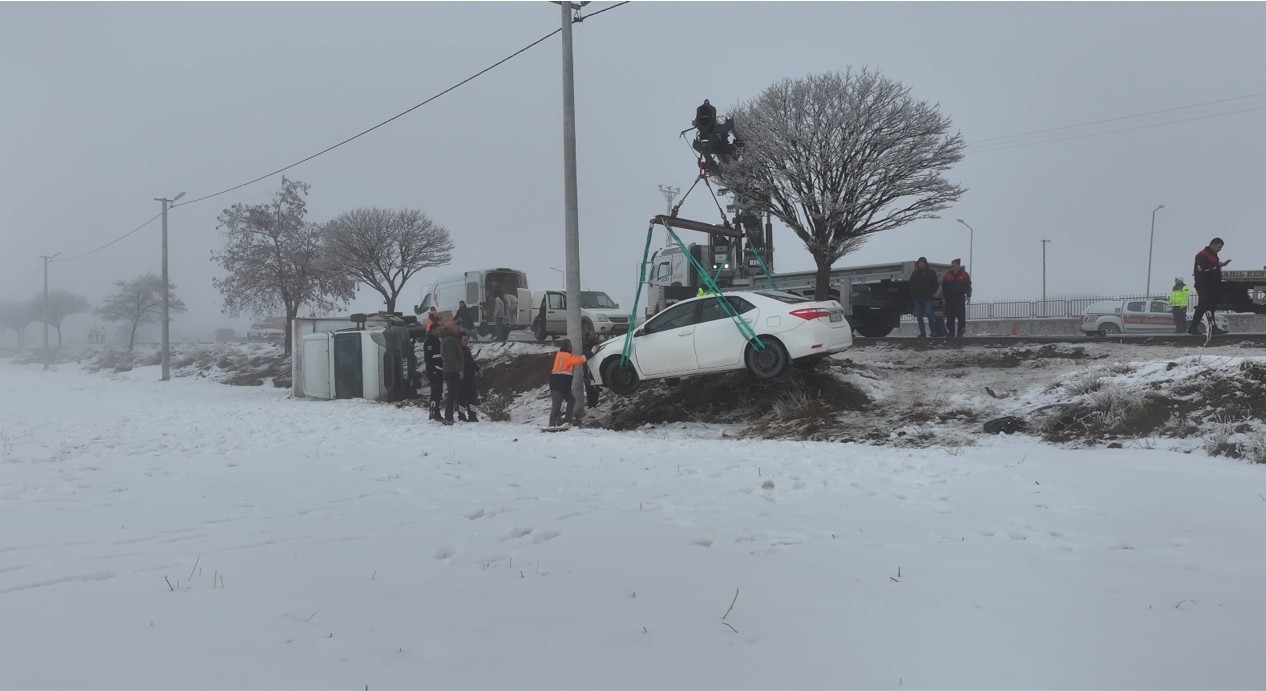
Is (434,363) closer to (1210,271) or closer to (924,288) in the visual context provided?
(924,288)

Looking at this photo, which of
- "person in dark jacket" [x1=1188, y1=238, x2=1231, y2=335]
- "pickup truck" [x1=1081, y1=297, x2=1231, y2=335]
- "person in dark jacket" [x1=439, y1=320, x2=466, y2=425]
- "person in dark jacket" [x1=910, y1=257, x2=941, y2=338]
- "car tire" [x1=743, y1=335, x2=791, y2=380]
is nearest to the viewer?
"car tire" [x1=743, y1=335, x2=791, y2=380]

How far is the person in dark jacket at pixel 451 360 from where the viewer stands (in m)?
13.6

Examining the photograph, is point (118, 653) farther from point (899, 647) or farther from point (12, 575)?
point (899, 647)

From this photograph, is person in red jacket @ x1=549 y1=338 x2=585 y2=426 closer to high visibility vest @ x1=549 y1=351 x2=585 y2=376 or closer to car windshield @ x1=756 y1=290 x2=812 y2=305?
high visibility vest @ x1=549 y1=351 x2=585 y2=376

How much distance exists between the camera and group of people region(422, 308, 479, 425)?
13.6 metres

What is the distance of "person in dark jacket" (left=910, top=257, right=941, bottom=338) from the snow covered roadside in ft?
26.3

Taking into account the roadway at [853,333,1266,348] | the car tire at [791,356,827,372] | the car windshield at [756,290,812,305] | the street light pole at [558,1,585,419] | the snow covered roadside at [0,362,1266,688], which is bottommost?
the snow covered roadside at [0,362,1266,688]

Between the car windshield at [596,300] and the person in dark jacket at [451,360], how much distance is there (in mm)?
10689

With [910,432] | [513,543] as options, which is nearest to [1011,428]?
[910,432]

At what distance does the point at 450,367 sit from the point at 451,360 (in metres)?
0.15

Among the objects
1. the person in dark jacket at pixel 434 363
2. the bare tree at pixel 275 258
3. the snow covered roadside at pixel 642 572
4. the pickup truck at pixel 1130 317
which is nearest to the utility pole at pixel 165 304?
the bare tree at pixel 275 258

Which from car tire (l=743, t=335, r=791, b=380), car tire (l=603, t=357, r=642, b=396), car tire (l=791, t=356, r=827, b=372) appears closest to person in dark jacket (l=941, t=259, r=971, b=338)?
car tire (l=791, t=356, r=827, b=372)

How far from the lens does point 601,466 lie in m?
8.59

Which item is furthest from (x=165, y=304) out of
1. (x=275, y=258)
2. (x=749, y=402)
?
(x=749, y=402)
